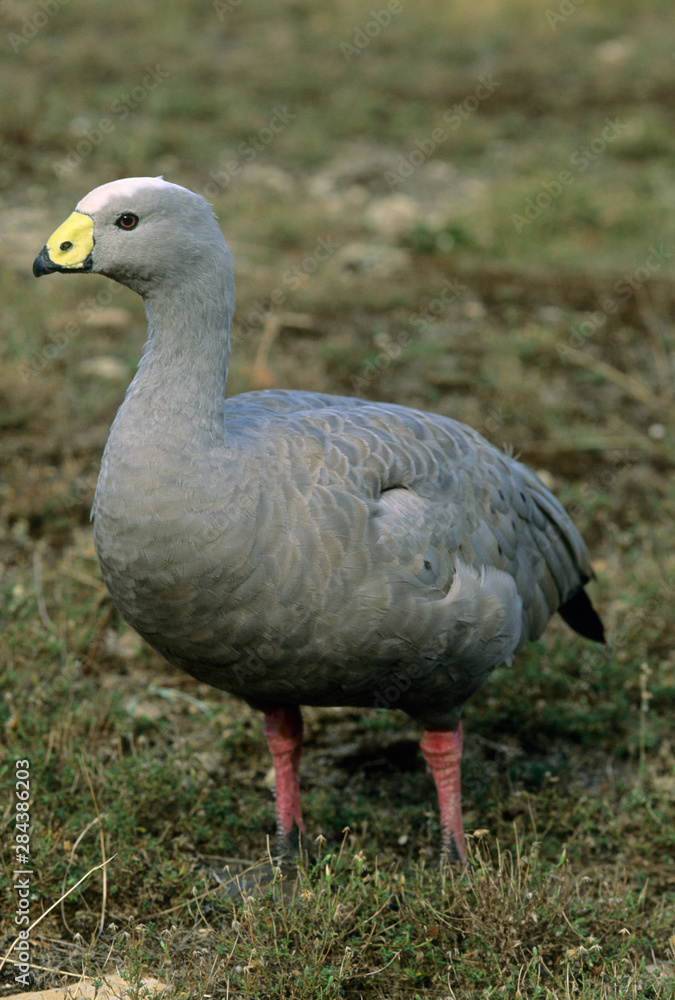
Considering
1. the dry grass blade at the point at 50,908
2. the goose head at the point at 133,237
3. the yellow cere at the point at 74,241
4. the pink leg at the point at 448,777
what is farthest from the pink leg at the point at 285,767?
the yellow cere at the point at 74,241

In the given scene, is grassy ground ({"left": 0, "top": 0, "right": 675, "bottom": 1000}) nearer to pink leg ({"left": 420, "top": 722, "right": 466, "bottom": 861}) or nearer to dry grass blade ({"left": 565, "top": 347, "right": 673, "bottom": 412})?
dry grass blade ({"left": 565, "top": 347, "right": 673, "bottom": 412})

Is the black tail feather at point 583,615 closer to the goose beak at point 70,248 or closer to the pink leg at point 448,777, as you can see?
the pink leg at point 448,777

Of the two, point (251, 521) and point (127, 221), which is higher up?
point (127, 221)

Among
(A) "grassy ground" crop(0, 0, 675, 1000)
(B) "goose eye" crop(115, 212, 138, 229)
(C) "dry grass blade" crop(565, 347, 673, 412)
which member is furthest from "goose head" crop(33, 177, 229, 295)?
(C) "dry grass blade" crop(565, 347, 673, 412)

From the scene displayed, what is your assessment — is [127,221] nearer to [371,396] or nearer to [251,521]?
[251,521]

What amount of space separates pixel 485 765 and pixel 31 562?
2.42 metres

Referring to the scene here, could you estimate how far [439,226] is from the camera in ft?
31.3

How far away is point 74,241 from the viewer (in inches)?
132

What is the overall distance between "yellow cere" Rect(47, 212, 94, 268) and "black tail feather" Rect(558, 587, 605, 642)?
101 inches

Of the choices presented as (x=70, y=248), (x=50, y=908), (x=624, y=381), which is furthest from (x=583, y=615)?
(x=624, y=381)

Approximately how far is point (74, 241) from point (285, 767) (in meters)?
2.13

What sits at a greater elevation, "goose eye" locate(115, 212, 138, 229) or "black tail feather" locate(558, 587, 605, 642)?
"goose eye" locate(115, 212, 138, 229)

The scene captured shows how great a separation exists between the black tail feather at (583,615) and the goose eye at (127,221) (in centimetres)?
250

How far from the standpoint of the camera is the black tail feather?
4.81 metres
